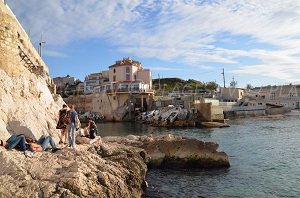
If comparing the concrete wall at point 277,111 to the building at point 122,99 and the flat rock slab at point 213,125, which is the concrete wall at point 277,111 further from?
the flat rock slab at point 213,125

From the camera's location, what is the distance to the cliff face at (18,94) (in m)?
15.0

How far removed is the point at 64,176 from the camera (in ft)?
29.6

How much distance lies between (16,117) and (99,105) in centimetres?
5880

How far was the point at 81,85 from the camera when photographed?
10756 centimetres

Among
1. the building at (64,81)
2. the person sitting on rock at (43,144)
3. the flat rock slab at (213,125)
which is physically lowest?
the flat rock slab at (213,125)

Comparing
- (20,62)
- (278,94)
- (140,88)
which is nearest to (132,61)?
(140,88)

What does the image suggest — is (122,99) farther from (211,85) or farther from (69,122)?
(69,122)

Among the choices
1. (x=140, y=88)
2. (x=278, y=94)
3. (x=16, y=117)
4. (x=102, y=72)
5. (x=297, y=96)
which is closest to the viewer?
(x=16, y=117)

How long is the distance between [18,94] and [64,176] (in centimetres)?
952

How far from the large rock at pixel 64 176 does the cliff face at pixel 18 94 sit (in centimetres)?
407

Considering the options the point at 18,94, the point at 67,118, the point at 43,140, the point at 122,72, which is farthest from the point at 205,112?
the point at 43,140

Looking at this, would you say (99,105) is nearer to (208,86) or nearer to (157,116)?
(157,116)

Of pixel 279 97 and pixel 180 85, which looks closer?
pixel 279 97

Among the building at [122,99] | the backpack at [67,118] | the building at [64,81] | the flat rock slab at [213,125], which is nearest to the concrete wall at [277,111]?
the building at [122,99]
